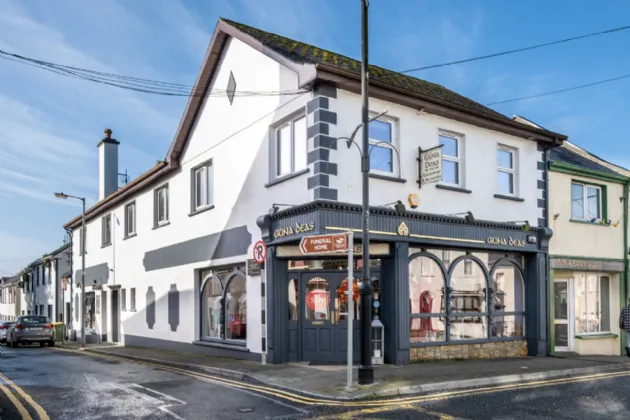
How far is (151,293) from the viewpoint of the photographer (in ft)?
72.9

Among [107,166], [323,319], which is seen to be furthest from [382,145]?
[107,166]

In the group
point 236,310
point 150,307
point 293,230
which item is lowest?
point 150,307

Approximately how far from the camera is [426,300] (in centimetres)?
1435

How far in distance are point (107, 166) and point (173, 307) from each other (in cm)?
1311

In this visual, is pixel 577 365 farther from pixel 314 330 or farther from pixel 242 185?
pixel 242 185

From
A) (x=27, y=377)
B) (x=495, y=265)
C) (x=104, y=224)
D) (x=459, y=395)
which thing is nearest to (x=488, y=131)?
(x=495, y=265)

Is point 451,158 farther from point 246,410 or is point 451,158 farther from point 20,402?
point 20,402

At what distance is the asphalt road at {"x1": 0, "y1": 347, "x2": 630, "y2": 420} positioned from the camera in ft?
27.4

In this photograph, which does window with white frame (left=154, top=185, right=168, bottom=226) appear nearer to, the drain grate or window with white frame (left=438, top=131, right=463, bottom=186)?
window with white frame (left=438, top=131, right=463, bottom=186)

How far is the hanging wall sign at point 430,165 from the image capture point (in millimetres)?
13641

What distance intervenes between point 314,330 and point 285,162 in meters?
4.24

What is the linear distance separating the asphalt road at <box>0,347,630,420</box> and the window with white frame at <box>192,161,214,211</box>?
23.0 feet

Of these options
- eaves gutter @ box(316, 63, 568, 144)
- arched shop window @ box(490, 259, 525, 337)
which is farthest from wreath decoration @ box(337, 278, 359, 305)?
arched shop window @ box(490, 259, 525, 337)

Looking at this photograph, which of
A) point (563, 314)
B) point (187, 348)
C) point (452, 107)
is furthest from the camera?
point (187, 348)
